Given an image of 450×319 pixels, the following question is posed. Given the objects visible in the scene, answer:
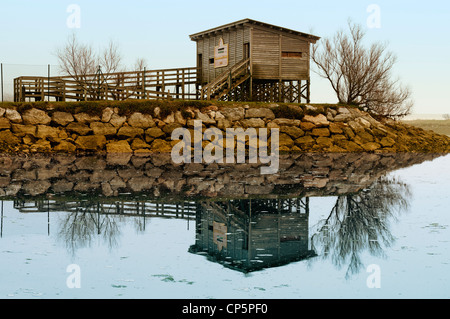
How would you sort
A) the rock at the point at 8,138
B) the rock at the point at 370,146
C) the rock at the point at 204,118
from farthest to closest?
the rock at the point at 370,146 < the rock at the point at 204,118 < the rock at the point at 8,138

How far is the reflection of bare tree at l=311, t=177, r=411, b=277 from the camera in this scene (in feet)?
25.3

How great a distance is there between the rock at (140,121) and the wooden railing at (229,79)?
19.1ft

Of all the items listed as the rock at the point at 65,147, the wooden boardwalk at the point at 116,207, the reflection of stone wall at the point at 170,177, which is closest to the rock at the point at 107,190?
the reflection of stone wall at the point at 170,177

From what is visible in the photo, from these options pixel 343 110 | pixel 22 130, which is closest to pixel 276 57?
pixel 343 110

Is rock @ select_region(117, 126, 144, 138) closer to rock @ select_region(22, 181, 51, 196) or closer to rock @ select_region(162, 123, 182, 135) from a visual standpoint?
rock @ select_region(162, 123, 182, 135)

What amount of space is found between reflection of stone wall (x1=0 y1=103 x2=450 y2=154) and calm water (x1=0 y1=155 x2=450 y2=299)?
10.4m

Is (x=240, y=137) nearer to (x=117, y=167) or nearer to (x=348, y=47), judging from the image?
(x=117, y=167)

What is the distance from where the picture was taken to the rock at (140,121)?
28203 mm

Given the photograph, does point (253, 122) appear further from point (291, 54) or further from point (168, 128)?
point (291, 54)

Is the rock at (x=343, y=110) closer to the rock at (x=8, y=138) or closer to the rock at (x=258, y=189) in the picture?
the rock at (x=8, y=138)

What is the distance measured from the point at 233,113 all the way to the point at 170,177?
41.1 ft

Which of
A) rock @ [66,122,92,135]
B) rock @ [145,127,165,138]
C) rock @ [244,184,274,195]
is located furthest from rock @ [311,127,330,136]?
rock @ [244,184,274,195]

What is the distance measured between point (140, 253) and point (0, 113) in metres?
22.2

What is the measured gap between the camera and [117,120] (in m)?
28.2
